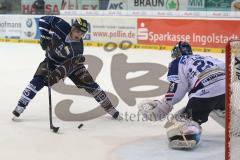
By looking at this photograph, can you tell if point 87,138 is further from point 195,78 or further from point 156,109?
point 195,78

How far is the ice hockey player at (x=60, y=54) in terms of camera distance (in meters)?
4.58

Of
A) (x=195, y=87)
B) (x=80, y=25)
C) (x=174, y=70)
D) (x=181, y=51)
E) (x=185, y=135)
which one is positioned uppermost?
(x=80, y=25)

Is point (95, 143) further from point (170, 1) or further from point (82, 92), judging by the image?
point (170, 1)

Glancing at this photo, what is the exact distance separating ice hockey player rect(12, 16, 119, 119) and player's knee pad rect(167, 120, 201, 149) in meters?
1.12

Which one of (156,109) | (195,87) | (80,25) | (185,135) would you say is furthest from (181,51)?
(80,25)

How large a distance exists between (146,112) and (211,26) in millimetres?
5355

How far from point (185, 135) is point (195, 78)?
1.40 feet

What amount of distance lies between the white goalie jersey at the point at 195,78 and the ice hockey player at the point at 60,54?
3.13 ft

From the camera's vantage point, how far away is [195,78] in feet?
12.9

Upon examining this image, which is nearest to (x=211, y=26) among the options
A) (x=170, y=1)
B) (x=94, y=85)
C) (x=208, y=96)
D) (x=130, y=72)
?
(x=170, y=1)

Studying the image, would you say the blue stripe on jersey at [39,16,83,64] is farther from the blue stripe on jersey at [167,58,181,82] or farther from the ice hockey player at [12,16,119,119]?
the blue stripe on jersey at [167,58,181,82]

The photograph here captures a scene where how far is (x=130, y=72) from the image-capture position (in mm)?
7320

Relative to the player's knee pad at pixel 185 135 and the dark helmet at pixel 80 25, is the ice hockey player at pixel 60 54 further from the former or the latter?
the player's knee pad at pixel 185 135

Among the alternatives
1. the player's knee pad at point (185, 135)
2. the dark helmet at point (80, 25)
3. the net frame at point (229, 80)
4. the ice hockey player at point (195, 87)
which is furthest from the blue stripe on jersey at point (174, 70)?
the net frame at point (229, 80)
